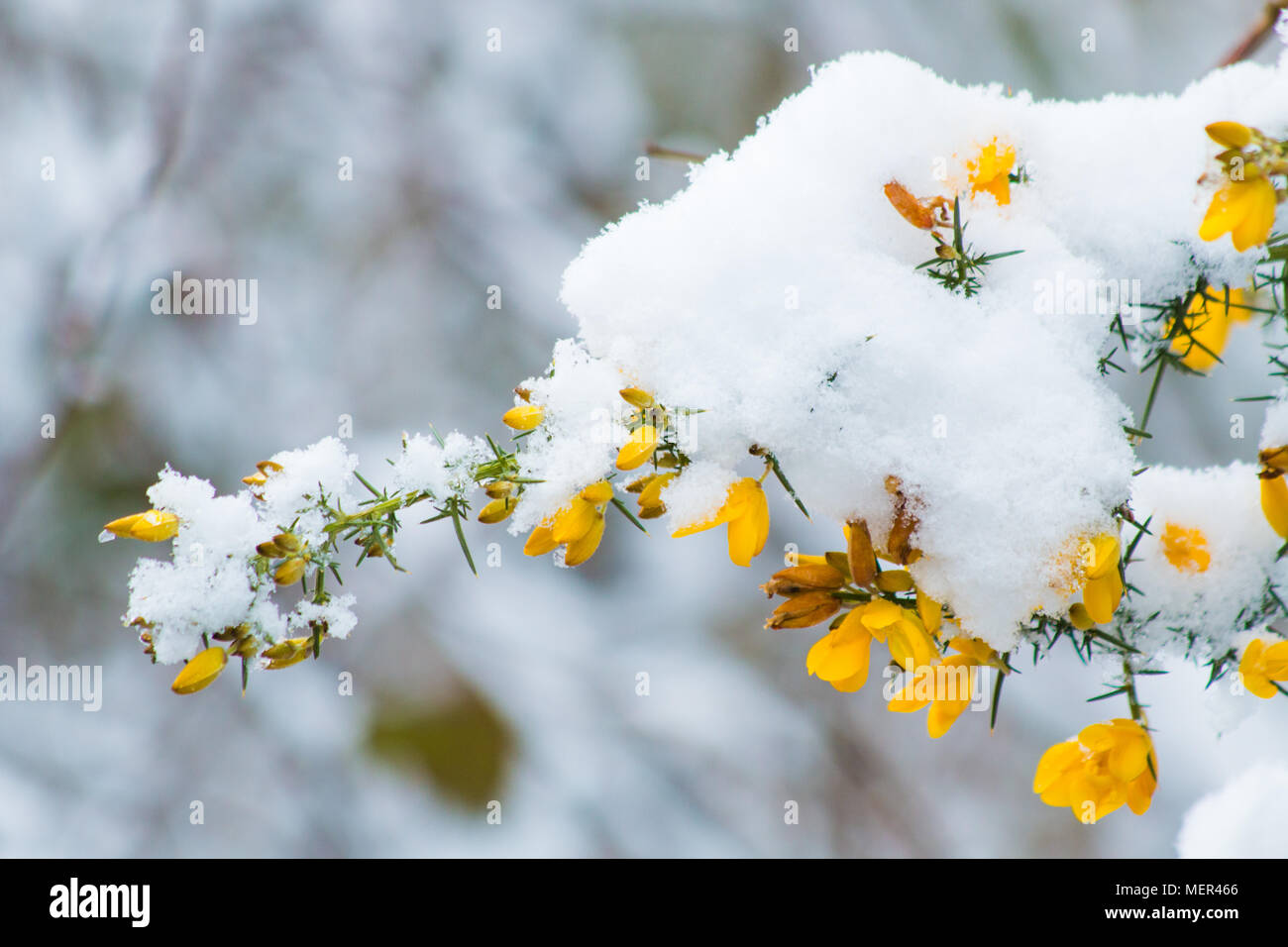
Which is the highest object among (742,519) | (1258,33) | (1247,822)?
(1258,33)

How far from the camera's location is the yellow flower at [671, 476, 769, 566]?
0.61 m

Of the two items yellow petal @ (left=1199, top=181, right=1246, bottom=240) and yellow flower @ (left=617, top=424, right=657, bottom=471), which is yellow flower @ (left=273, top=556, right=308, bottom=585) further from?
yellow petal @ (left=1199, top=181, right=1246, bottom=240)

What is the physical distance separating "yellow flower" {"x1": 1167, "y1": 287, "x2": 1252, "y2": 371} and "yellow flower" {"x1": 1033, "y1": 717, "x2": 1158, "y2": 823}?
0.36 meters

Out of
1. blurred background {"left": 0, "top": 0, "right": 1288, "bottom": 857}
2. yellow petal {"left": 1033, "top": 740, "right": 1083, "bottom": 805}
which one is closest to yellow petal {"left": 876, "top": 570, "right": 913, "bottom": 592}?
yellow petal {"left": 1033, "top": 740, "right": 1083, "bottom": 805}

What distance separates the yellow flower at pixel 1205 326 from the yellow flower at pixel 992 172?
0.21 m

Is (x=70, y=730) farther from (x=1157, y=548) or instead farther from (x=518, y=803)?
(x=1157, y=548)

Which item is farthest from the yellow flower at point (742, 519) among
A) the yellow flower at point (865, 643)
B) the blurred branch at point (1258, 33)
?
the blurred branch at point (1258, 33)

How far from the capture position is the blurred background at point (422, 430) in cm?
252

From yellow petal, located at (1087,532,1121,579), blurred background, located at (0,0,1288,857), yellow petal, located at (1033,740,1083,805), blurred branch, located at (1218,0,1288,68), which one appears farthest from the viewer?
blurred background, located at (0,0,1288,857)

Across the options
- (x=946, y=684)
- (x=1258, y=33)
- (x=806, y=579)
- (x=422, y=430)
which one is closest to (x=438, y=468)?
(x=806, y=579)

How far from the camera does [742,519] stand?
24.1 inches

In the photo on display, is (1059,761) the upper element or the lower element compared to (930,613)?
lower

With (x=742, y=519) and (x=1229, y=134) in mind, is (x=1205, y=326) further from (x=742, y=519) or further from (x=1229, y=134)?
(x=742, y=519)

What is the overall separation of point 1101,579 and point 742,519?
0.89 ft
